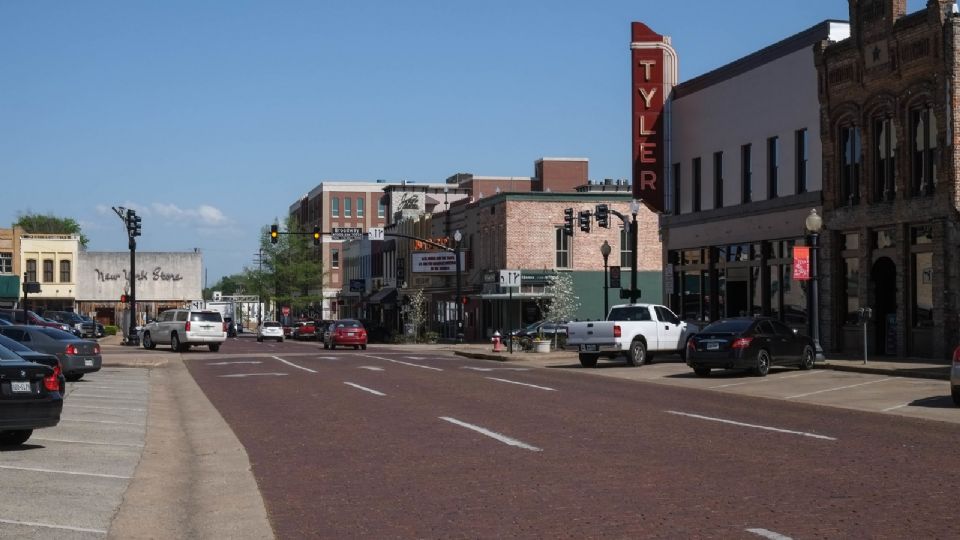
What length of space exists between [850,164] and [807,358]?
27.6ft

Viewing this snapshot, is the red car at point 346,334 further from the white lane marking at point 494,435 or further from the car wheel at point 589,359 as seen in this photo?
the white lane marking at point 494,435

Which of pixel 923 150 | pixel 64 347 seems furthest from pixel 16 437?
pixel 923 150

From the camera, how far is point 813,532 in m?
8.38

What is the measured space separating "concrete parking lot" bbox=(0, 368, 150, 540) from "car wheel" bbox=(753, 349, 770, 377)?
15414 millimetres

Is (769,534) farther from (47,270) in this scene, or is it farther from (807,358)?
(47,270)

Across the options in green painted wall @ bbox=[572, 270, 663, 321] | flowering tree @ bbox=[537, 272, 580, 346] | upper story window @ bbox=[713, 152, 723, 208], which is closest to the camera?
upper story window @ bbox=[713, 152, 723, 208]

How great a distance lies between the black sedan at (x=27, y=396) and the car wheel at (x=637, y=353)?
2289 centimetres

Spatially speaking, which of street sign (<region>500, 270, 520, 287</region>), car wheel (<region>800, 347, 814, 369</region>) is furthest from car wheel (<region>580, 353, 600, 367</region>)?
street sign (<region>500, 270, 520, 287</region>)

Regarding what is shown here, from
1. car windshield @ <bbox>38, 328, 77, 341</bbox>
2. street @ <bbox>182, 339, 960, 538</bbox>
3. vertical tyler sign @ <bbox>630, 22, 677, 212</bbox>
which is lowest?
street @ <bbox>182, 339, 960, 538</bbox>

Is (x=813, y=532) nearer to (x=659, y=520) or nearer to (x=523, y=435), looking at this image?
(x=659, y=520)

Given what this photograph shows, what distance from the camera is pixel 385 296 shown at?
9544 cm

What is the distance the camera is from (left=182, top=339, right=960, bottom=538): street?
29.6 ft

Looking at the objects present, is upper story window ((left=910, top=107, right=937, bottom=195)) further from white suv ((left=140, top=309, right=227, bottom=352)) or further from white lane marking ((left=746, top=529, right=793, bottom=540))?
white suv ((left=140, top=309, right=227, bottom=352))

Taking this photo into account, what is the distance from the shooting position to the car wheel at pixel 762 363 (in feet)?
94.8
